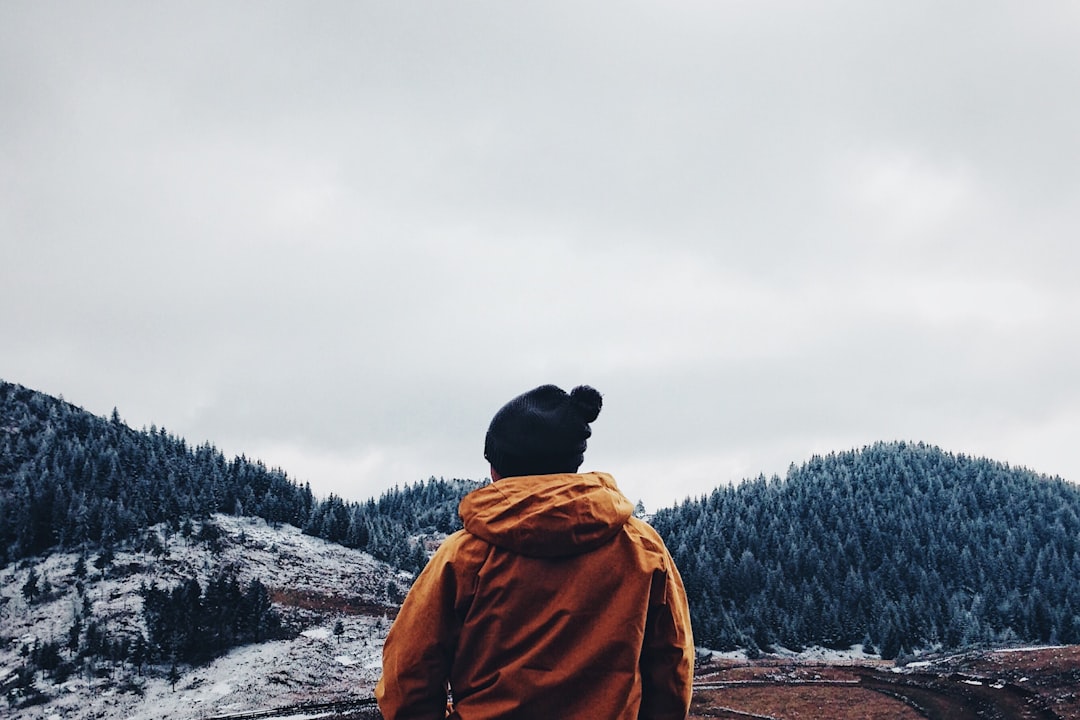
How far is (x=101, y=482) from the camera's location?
7769cm

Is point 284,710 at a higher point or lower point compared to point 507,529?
lower

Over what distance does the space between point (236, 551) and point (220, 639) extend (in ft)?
73.7

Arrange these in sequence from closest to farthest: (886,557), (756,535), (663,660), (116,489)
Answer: (663,660)
(116,489)
(886,557)
(756,535)

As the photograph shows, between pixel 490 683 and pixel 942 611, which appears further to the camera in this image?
pixel 942 611

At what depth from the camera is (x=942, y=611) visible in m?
85.1

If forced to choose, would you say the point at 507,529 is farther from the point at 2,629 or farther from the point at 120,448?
the point at 120,448

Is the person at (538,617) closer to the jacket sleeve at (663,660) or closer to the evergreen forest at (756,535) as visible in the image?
the jacket sleeve at (663,660)

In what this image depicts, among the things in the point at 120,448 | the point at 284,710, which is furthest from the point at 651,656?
the point at 120,448

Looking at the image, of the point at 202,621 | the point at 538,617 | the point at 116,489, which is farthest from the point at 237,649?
the point at 538,617

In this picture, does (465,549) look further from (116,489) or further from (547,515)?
(116,489)

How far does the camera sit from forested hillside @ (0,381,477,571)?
65.9m

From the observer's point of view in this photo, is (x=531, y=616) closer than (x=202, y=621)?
Yes

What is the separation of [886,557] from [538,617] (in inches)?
4664

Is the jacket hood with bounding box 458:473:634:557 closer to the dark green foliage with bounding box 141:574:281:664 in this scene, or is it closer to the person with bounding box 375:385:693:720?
the person with bounding box 375:385:693:720
